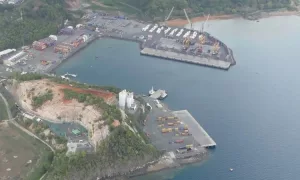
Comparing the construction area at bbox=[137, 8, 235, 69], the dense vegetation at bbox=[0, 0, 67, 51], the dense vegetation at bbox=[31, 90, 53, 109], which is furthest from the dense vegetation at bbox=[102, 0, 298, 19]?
the dense vegetation at bbox=[31, 90, 53, 109]

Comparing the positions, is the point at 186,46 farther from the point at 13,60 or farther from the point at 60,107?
the point at 60,107

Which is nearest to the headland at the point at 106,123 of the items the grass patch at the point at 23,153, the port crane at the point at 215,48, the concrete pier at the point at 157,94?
the grass patch at the point at 23,153

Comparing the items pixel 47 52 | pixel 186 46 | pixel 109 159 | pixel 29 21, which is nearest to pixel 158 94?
pixel 109 159

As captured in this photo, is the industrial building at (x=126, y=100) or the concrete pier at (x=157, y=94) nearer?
the industrial building at (x=126, y=100)

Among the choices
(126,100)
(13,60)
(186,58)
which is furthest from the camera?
(186,58)

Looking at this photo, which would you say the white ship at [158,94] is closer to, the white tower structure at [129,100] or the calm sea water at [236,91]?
the calm sea water at [236,91]

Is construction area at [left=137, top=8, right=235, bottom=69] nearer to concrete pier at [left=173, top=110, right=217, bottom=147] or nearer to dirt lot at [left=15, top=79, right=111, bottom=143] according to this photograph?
concrete pier at [left=173, top=110, right=217, bottom=147]

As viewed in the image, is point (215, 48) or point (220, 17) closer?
point (215, 48)
